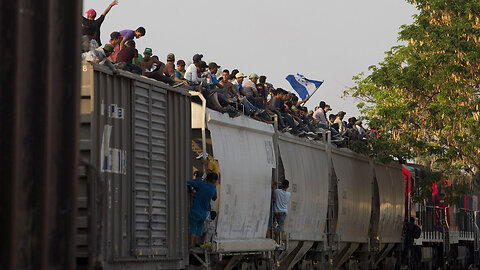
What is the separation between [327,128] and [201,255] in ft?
30.2

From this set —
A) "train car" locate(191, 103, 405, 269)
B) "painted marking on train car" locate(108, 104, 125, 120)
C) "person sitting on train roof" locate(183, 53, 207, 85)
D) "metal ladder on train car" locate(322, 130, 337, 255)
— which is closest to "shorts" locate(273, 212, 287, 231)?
"train car" locate(191, 103, 405, 269)

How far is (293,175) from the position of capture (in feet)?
60.8

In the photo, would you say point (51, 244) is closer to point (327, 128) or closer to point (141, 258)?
point (141, 258)

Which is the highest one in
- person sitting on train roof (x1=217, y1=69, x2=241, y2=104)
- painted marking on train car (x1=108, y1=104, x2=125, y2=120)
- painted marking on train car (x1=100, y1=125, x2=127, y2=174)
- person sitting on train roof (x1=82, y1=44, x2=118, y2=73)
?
person sitting on train roof (x1=217, y1=69, x2=241, y2=104)

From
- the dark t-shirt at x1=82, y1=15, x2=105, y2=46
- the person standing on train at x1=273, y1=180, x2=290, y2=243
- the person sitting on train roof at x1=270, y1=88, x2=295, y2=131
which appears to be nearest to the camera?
the dark t-shirt at x1=82, y1=15, x2=105, y2=46

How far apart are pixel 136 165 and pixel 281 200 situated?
6583 millimetres

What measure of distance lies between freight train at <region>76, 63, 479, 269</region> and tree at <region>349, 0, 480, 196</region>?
138cm

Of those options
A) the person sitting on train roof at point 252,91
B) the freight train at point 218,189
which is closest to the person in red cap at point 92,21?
the freight train at point 218,189

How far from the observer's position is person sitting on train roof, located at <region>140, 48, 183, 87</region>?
41.8ft

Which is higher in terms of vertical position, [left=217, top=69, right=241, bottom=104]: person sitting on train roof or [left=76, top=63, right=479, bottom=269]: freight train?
[left=217, top=69, right=241, bottom=104]: person sitting on train roof

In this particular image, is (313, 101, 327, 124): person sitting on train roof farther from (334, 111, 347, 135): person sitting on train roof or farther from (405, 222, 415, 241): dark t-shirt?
(405, 222, 415, 241): dark t-shirt

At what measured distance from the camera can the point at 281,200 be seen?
57.6ft

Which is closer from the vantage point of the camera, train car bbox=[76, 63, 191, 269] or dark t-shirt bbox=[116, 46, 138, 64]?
train car bbox=[76, 63, 191, 269]

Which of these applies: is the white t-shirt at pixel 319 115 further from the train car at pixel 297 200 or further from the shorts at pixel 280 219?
the shorts at pixel 280 219
